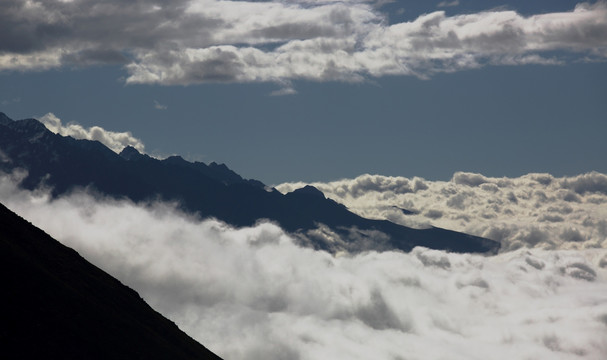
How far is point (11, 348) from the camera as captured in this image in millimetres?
197875

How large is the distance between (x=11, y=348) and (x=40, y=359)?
8.92 metres

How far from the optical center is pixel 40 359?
655 feet
